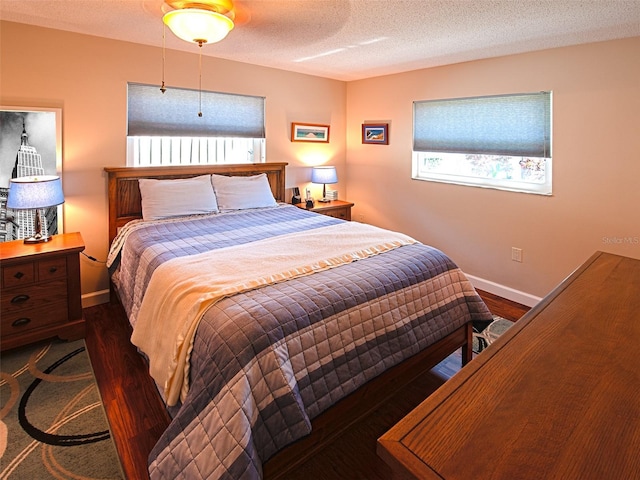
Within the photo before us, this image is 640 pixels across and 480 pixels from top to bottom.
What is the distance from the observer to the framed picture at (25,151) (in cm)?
274

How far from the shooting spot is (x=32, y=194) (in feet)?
8.21

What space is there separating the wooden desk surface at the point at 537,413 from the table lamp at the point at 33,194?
2764mm

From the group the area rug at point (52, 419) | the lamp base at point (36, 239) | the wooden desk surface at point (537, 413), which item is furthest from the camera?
the lamp base at point (36, 239)

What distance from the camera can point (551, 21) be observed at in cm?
246

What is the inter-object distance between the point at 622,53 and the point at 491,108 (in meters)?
0.97

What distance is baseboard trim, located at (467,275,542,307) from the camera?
3424mm

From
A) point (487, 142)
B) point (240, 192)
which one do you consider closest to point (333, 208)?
point (240, 192)

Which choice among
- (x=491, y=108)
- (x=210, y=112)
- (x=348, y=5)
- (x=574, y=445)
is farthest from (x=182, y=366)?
(x=491, y=108)

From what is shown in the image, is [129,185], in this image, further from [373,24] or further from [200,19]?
[373,24]

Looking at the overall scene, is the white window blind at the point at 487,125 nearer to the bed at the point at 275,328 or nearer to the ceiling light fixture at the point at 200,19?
the bed at the point at 275,328

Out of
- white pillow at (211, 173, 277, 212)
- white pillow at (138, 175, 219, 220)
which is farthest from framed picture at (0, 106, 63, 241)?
white pillow at (211, 173, 277, 212)

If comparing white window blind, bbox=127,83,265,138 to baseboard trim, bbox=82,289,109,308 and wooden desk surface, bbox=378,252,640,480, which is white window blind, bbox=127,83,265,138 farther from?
wooden desk surface, bbox=378,252,640,480

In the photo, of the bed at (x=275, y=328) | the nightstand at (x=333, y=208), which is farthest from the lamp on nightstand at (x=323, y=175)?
the bed at (x=275, y=328)

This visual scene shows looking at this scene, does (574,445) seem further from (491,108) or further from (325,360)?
(491,108)
